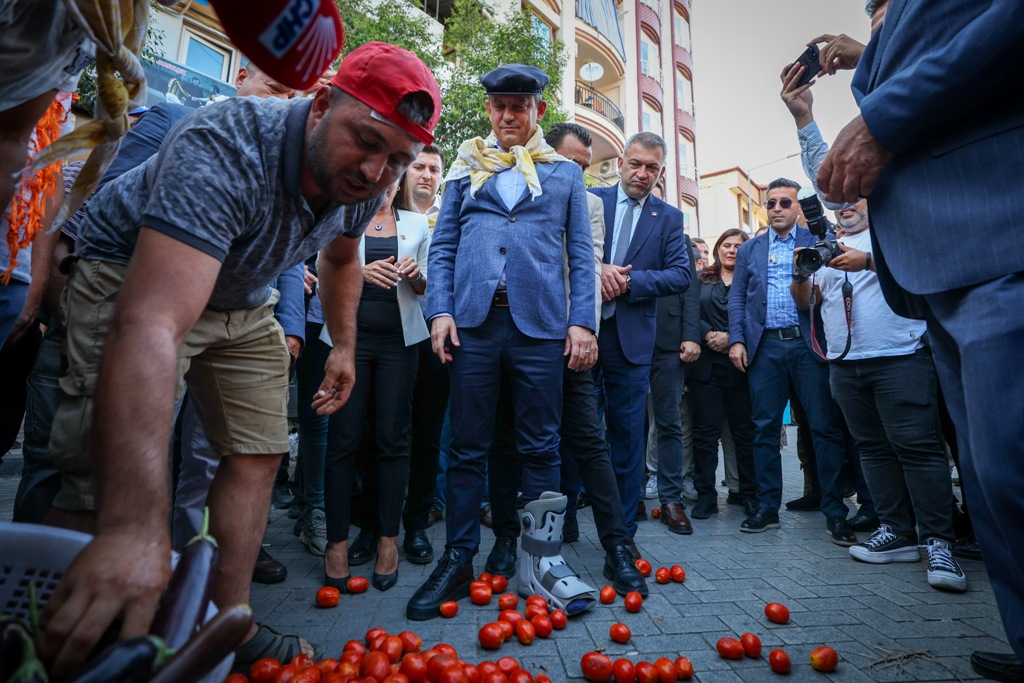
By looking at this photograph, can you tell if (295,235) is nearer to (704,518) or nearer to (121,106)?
(121,106)

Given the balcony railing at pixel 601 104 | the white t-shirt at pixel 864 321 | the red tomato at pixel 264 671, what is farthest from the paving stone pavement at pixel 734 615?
the balcony railing at pixel 601 104

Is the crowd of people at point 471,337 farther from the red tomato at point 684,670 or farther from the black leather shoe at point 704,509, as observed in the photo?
the red tomato at point 684,670

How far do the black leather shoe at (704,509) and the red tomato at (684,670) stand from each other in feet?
8.76

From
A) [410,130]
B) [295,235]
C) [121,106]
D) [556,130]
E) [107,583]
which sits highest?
[556,130]

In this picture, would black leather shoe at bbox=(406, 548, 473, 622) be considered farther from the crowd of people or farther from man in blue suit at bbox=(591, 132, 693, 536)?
man in blue suit at bbox=(591, 132, 693, 536)

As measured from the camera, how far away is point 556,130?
4.61 metres

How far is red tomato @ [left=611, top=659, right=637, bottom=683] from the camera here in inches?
70.1

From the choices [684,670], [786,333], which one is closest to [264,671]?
[684,670]

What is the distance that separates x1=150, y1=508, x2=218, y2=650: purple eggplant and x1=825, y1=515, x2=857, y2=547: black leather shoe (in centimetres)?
383

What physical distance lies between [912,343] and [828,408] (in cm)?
90

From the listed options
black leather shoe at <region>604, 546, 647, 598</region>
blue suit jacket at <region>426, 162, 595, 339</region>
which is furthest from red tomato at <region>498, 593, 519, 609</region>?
blue suit jacket at <region>426, 162, 595, 339</region>

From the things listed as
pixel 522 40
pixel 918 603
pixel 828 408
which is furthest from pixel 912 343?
pixel 522 40

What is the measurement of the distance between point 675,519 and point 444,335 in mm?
2261

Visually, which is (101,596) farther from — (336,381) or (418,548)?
(418,548)
